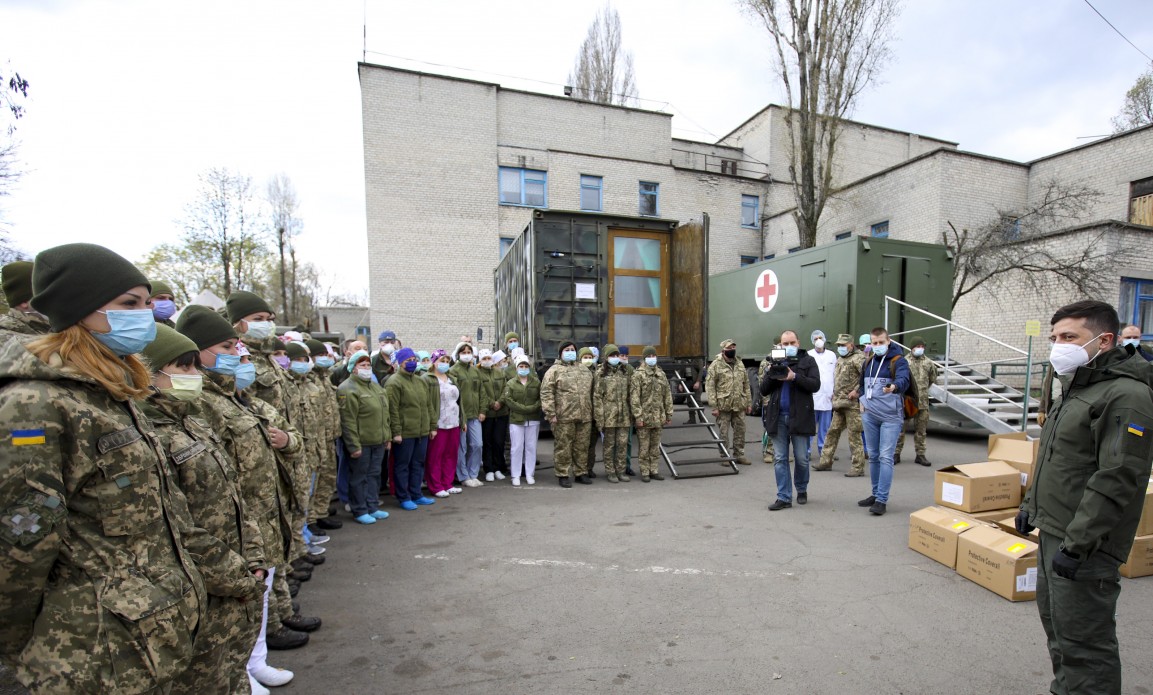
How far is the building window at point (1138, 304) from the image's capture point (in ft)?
42.0

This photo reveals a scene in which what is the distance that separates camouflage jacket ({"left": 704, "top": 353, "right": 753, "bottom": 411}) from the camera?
766 centimetres

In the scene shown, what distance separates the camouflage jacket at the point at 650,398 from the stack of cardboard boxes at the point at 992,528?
3.16 m

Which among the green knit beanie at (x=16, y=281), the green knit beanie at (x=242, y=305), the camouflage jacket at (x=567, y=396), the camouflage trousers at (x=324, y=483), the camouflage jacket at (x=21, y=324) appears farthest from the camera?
the camouflage jacket at (x=567, y=396)

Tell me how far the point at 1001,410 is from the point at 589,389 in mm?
6855

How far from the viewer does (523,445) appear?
23.2 ft

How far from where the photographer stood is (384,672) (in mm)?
2812

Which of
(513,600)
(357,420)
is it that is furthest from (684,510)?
(357,420)

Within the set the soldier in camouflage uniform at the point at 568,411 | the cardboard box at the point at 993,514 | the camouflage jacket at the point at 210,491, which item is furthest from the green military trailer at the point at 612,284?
the camouflage jacket at the point at 210,491

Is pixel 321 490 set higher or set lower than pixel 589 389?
lower

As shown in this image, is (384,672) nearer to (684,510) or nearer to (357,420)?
(357,420)

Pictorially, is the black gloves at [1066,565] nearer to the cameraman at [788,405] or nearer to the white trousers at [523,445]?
the cameraman at [788,405]

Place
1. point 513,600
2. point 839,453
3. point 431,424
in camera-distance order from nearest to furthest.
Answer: point 513,600 < point 431,424 < point 839,453

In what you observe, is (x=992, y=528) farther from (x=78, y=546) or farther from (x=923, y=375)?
(x=78, y=546)

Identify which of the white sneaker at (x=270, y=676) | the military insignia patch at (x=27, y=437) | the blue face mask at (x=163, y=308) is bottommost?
the white sneaker at (x=270, y=676)
